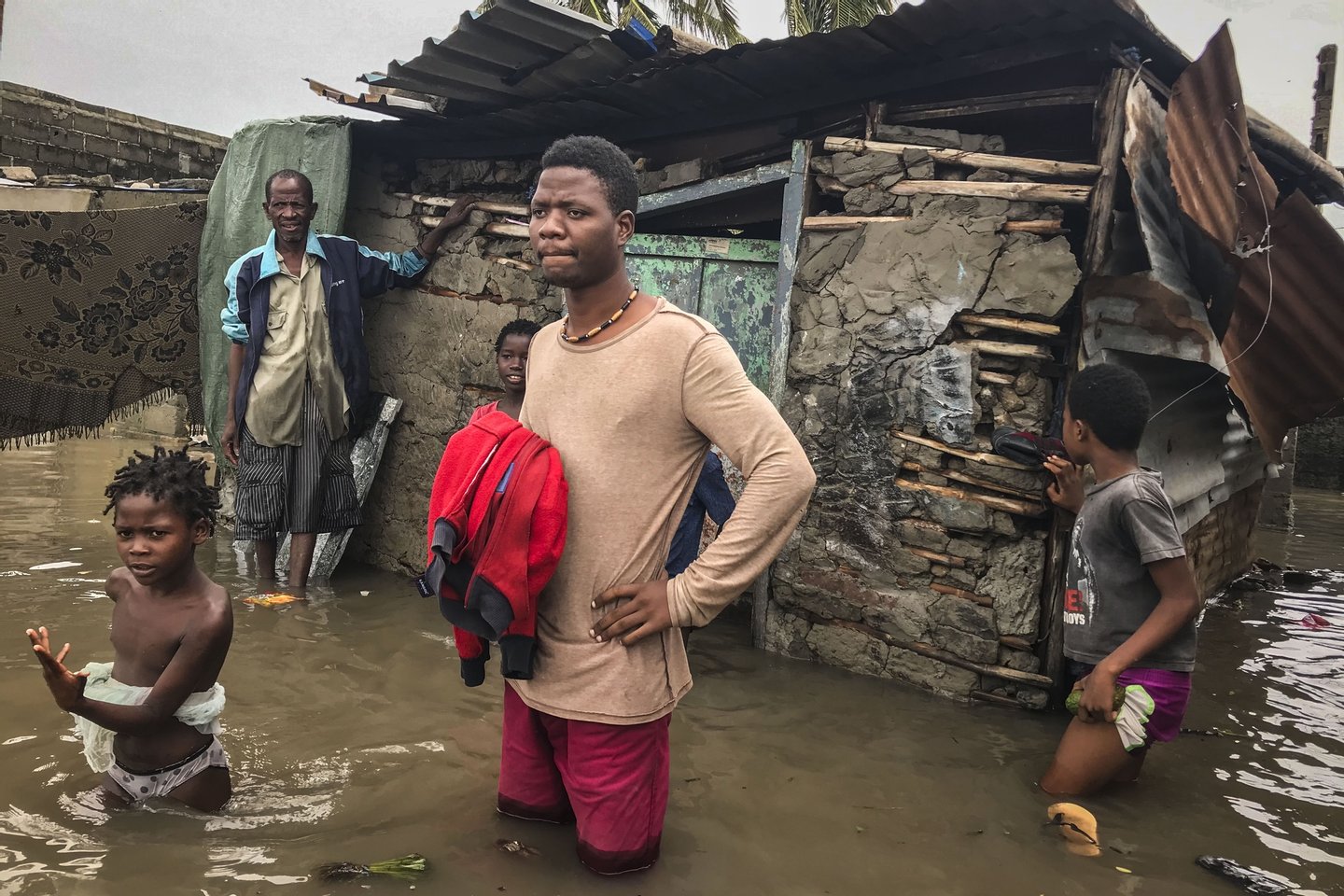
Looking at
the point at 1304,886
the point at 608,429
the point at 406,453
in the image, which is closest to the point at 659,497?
the point at 608,429

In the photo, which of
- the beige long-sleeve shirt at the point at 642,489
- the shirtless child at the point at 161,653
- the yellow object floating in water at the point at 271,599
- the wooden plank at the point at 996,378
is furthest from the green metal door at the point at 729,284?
the shirtless child at the point at 161,653

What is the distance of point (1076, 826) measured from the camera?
9.22 feet

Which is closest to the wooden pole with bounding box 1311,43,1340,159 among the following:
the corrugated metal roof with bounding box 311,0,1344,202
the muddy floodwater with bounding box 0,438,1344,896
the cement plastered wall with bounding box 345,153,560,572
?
the corrugated metal roof with bounding box 311,0,1344,202

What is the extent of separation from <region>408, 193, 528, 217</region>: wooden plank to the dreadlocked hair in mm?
2987

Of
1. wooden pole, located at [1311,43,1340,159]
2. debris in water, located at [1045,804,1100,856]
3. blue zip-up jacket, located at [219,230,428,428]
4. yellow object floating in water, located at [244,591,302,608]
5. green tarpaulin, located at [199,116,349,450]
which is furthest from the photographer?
wooden pole, located at [1311,43,1340,159]

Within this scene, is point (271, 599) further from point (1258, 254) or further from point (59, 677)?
point (1258, 254)

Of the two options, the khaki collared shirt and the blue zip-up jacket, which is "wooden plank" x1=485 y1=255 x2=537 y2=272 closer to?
the blue zip-up jacket

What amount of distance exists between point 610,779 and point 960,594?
2185 mm

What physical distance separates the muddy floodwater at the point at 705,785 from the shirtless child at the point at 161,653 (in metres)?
0.14

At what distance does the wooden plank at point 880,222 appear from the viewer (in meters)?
3.67

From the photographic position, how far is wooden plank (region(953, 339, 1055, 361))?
3.68 meters

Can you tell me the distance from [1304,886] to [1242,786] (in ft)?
2.45

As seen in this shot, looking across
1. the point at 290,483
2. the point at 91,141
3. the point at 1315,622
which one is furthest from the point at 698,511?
the point at 91,141

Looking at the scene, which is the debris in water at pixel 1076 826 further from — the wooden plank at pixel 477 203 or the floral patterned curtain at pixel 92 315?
the floral patterned curtain at pixel 92 315
